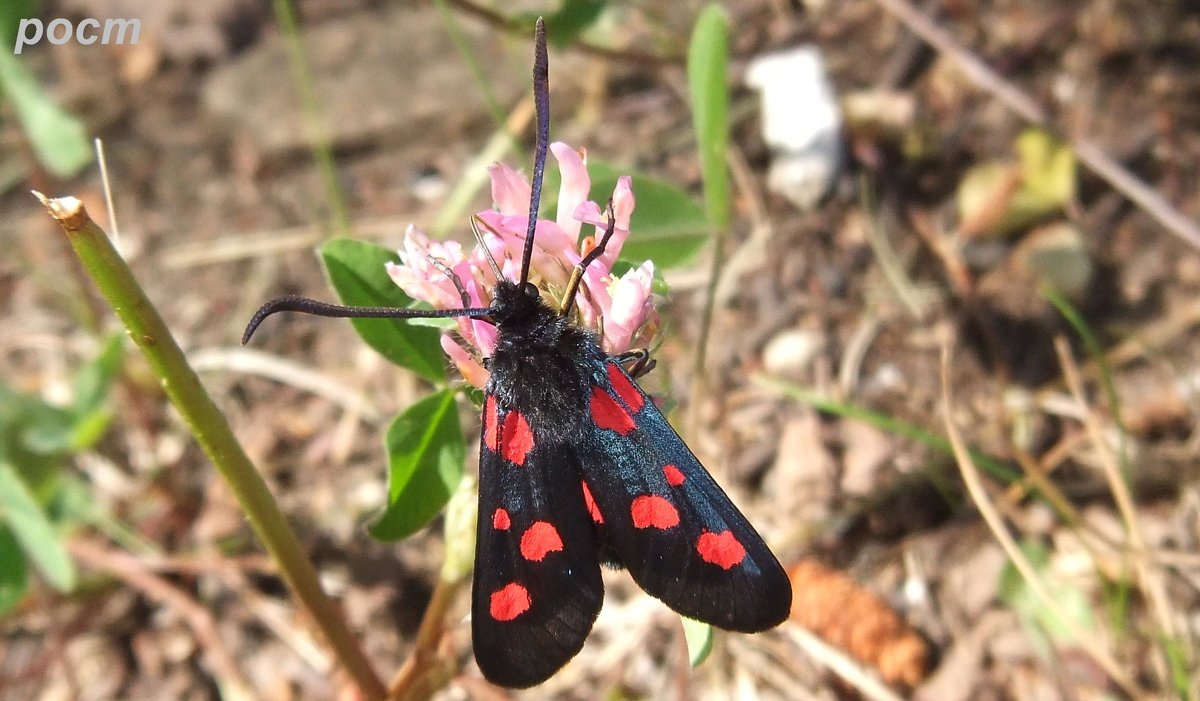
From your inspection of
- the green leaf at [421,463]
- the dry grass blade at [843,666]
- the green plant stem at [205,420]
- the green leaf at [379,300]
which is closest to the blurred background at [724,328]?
the dry grass blade at [843,666]

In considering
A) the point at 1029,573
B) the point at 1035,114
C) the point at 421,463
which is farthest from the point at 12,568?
the point at 1035,114

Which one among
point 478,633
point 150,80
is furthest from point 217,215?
point 478,633

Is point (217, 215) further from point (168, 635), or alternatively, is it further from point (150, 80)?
point (168, 635)

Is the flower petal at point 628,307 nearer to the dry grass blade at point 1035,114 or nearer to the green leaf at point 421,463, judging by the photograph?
the green leaf at point 421,463

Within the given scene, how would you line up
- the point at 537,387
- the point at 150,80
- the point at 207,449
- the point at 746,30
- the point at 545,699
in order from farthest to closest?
the point at 150,80 → the point at 746,30 → the point at 545,699 → the point at 537,387 → the point at 207,449

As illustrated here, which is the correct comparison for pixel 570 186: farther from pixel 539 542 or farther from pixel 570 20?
pixel 570 20
